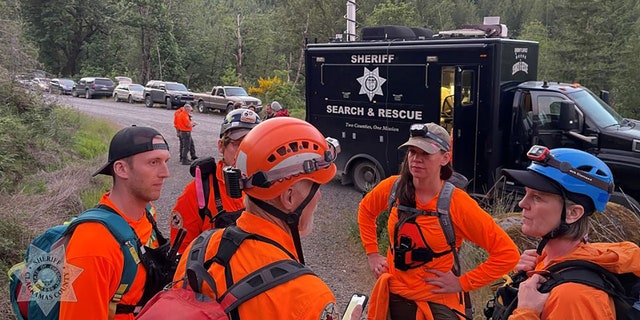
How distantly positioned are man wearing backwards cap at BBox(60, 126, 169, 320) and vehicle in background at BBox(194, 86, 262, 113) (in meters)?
23.3

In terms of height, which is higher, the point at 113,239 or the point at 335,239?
the point at 113,239

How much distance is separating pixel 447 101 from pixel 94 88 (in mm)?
34714

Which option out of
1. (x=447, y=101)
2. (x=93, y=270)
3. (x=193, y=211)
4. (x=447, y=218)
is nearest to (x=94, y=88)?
(x=447, y=101)

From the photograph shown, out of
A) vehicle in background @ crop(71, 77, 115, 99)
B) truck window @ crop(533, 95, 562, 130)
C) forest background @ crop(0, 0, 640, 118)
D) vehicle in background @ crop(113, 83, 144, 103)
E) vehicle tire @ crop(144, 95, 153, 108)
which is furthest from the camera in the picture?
vehicle in background @ crop(71, 77, 115, 99)

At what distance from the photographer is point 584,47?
106 feet

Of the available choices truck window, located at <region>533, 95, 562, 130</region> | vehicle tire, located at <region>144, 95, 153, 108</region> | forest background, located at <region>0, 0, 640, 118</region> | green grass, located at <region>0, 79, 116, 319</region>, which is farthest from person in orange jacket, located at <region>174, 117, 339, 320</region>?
vehicle tire, located at <region>144, 95, 153, 108</region>

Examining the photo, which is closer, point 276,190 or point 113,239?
point 276,190

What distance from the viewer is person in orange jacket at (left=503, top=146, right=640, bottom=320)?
201cm

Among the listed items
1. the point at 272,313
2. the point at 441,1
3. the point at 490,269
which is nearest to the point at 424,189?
the point at 490,269

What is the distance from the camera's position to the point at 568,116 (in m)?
7.58

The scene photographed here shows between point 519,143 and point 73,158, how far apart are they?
32.2ft

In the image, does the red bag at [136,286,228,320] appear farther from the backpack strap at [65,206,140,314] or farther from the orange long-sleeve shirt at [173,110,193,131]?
the orange long-sleeve shirt at [173,110,193,131]

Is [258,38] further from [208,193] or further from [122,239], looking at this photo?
[122,239]

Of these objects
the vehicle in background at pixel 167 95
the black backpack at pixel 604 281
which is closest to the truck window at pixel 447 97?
the black backpack at pixel 604 281
